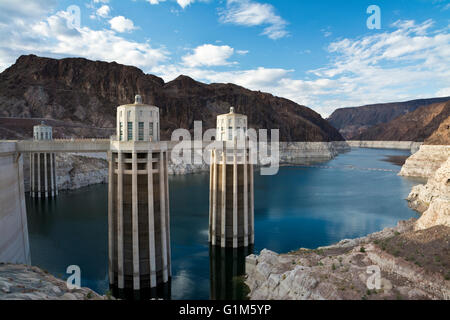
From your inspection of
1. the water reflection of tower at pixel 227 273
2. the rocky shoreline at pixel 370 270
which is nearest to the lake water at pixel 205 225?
the water reflection of tower at pixel 227 273

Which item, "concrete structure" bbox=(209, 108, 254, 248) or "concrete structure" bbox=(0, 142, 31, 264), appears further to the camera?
"concrete structure" bbox=(209, 108, 254, 248)

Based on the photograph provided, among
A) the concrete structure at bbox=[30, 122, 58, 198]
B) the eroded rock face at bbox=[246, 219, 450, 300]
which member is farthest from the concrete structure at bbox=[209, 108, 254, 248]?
the concrete structure at bbox=[30, 122, 58, 198]

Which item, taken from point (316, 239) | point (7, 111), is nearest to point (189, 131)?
point (7, 111)

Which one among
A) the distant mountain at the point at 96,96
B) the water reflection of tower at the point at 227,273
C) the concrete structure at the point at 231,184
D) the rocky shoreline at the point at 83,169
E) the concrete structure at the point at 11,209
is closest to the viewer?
the concrete structure at the point at 11,209

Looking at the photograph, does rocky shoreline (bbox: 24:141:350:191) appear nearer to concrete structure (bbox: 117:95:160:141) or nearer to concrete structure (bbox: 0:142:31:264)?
concrete structure (bbox: 0:142:31:264)

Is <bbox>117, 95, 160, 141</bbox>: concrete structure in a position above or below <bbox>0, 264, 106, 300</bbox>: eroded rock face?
above

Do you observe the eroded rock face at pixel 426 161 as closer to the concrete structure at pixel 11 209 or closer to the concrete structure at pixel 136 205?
the concrete structure at pixel 136 205

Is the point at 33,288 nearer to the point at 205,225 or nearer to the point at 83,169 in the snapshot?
the point at 205,225
